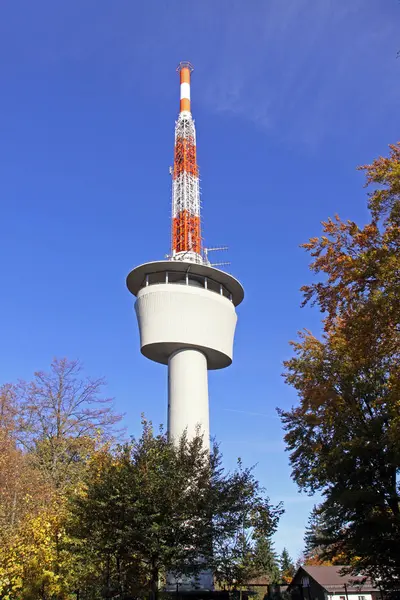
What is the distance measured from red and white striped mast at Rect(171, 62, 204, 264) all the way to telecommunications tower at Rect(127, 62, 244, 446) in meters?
0.08

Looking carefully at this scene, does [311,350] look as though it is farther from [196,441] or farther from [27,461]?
[27,461]

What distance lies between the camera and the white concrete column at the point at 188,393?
2892 cm

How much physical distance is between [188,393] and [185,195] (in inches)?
585

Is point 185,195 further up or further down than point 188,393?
further up

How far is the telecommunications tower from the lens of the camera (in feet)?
97.5

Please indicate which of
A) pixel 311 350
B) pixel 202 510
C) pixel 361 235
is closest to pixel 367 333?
pixel 361 235

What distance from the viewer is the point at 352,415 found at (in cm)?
2167

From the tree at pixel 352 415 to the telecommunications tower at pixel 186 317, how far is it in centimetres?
610

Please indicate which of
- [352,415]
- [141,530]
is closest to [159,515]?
[141,530]

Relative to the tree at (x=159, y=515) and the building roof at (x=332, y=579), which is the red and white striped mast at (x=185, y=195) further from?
the building roof at (x=332, y=579)

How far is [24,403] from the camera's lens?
31.5 metres

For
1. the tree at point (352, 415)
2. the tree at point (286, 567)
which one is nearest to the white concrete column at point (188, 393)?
the tree at point (352, 415)

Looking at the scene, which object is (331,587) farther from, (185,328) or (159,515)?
(159,515)

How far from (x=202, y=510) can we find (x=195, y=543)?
101 centimetres
